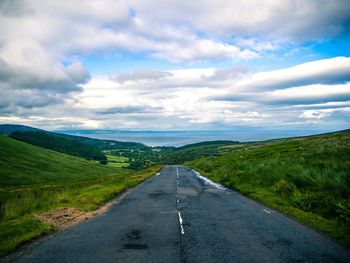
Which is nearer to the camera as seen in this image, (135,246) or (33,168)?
(135,246)

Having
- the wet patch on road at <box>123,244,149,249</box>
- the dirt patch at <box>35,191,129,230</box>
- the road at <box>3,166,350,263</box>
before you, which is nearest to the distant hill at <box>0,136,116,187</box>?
the dirt patch at <box>35,191,129,230</box>

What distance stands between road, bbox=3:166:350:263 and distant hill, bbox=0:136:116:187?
80914 millimetres

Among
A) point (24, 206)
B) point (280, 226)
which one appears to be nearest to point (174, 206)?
point (280, 226)

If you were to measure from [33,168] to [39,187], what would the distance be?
1738 inches

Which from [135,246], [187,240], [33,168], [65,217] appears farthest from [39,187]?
[187,240]

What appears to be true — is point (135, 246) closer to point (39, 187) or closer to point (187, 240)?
point (187, 240)

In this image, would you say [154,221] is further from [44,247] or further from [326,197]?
[326,197]

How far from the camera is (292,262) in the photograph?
8797 millimetres

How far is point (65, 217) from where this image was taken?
1574 cm

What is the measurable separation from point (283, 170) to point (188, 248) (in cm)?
1820

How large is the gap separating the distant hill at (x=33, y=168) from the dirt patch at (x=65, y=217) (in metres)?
76.0

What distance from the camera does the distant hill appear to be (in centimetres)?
9353

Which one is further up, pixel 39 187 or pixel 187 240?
pixel 187 240

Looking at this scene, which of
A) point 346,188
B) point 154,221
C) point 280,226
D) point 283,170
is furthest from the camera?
point 283,170
